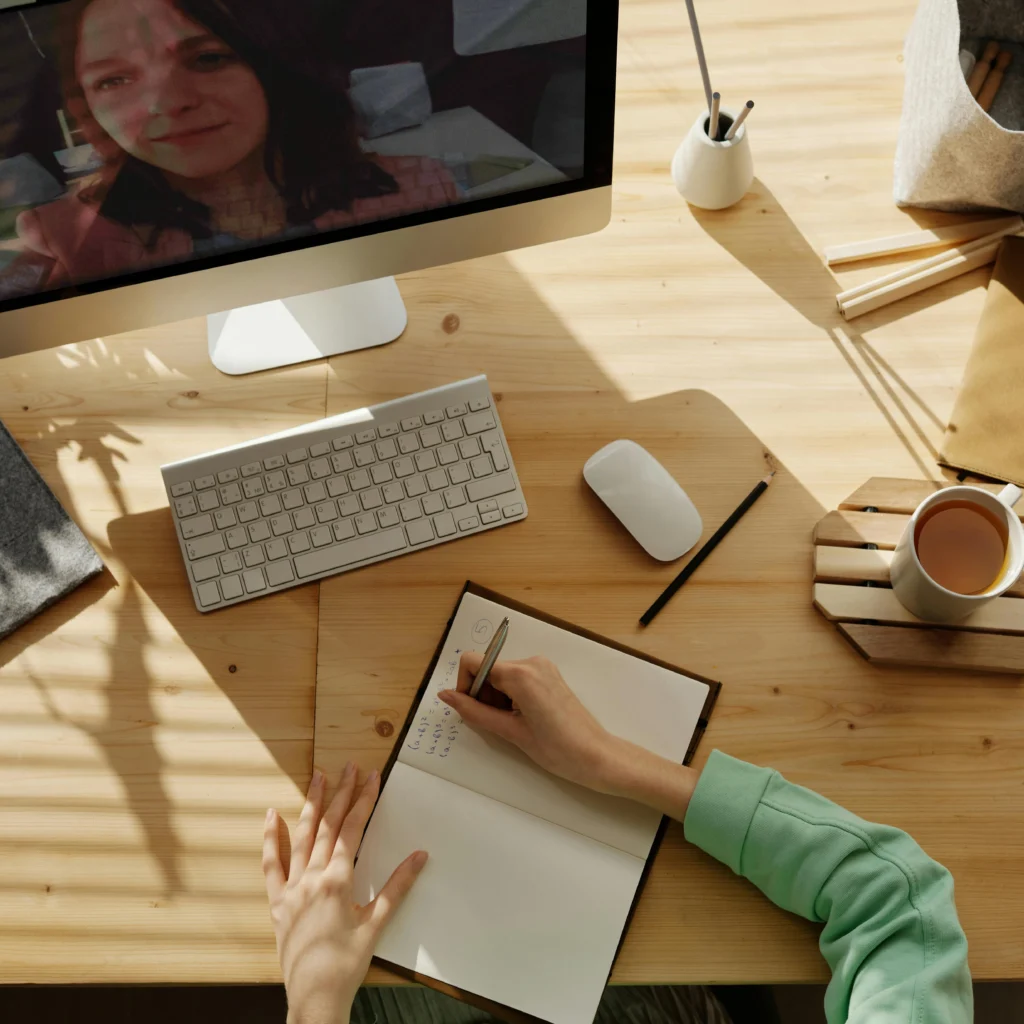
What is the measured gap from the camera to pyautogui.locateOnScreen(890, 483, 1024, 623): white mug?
2.36 feet

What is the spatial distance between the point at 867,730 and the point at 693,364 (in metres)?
0.36

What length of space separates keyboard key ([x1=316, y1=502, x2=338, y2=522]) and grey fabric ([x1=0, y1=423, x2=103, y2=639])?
0.19 metres

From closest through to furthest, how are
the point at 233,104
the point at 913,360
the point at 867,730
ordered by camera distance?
the point at 233,104 < the point at 867,730 < the point at 913,360

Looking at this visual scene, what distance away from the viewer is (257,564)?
2.67 ft

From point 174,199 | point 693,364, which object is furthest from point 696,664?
point 174,199

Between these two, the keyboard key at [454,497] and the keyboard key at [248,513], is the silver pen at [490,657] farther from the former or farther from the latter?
the keyboard key at [248,513]

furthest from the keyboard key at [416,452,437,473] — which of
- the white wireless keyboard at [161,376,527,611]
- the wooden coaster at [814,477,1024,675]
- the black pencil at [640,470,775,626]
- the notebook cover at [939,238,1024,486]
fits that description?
the notebook cover at [939,238,1024,486]

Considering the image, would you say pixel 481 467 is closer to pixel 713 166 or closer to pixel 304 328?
pixel 304 328

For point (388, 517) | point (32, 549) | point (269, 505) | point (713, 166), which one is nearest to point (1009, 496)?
point (713, 166)

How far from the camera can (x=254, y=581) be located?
2.66ft

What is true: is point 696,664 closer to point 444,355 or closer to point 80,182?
point 444,355

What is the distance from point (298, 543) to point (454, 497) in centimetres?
14

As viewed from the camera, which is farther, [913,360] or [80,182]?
[913,360]

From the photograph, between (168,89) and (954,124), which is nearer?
(168,89)
